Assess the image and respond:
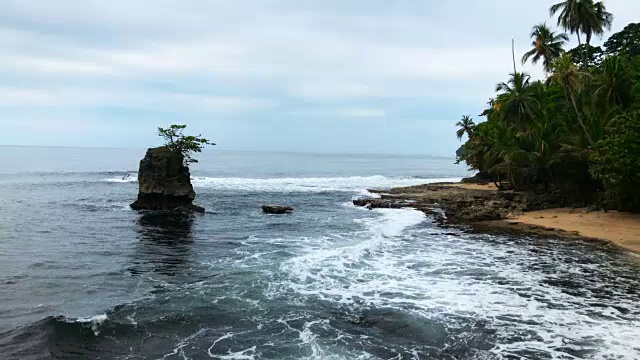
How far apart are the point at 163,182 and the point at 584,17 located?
117 feet

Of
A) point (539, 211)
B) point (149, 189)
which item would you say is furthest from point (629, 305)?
point (149, 189)

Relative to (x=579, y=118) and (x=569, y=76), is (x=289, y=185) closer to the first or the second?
(x=569, y=76)

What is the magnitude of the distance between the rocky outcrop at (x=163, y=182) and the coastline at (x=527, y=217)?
1489 cm

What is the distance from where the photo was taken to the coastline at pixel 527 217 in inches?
924

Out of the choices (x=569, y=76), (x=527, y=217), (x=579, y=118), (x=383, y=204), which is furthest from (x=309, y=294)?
(x=569, y=76)

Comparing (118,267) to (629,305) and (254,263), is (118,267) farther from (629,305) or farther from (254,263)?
(629,305)

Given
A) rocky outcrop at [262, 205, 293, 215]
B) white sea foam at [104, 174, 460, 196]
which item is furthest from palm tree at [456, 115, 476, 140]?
rocky outcrop at [262, 205, 293, 215]

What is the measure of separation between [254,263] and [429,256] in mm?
7495

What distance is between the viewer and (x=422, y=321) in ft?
40.8

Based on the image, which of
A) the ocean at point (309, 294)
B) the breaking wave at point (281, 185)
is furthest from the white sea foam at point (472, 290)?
the breaking wave at point (281, 185)

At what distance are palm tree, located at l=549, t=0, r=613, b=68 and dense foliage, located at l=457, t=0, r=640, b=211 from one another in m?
0.07

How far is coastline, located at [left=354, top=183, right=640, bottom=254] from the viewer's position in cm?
2347

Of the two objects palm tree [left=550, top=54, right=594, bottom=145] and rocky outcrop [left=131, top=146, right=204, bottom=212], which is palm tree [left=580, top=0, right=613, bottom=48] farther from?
rocky outcrop [left=131, top=146, right=204, bottom=212]

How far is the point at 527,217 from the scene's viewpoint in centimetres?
2967
